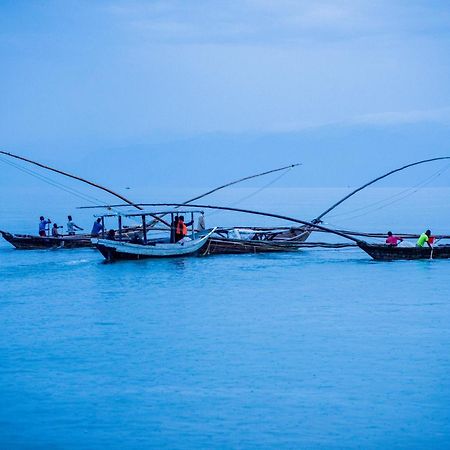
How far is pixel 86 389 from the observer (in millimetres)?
12516

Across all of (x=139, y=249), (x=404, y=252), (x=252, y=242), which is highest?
(x=252, y=242)

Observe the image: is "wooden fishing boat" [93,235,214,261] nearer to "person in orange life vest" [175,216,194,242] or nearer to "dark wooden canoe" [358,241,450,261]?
"person in orange life vest" [175,216,194,242]

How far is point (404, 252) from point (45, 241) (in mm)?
13287

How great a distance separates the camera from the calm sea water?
10.8 metres

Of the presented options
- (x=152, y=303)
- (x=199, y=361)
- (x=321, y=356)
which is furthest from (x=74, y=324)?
(x=321, y=356)

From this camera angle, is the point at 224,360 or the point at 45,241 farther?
the point at 45,241

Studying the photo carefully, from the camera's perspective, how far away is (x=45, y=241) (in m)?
30.8

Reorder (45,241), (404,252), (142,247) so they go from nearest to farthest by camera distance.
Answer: (142,247) → (404,252) → (45,241)

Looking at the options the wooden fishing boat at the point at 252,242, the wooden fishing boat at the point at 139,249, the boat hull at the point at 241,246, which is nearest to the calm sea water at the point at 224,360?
the wooden fishing boat at the point at 139,249

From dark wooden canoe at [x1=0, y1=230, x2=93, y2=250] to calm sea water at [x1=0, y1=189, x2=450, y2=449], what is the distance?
5.53m

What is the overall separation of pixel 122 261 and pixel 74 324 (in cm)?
956

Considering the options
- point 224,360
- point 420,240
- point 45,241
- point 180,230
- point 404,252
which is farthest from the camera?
point 45,241

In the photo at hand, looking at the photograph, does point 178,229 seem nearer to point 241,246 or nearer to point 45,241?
point 241,246

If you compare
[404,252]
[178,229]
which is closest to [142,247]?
[178,229]
